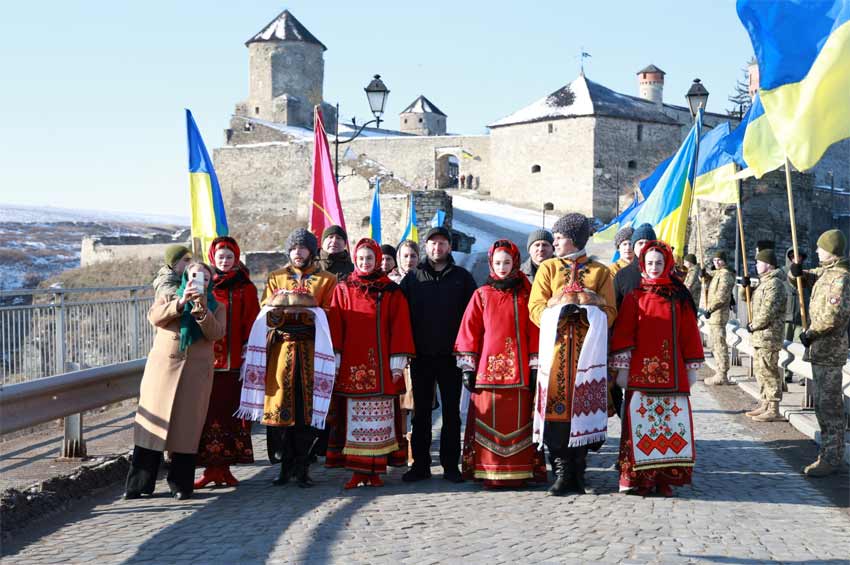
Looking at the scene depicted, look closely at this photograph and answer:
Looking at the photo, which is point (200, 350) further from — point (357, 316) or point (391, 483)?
point (391, 483)

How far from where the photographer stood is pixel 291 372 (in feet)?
23.9

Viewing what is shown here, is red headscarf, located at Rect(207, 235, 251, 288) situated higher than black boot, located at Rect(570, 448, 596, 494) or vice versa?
red headscarf, located at Rect(207, 235, 251, 288)

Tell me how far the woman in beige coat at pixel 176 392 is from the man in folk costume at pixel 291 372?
480 mm

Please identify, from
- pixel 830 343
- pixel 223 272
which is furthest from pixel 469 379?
pixel 830 343

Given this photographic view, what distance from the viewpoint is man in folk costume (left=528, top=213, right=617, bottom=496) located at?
22.6ft

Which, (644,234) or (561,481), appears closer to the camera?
(561,481)

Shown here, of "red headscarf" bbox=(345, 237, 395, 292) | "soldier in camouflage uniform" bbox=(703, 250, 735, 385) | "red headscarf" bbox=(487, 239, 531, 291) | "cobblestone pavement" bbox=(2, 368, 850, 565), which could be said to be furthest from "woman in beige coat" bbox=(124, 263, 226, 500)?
"soldier in camouflage uniform" bbox=(703, 250, 735, 385)

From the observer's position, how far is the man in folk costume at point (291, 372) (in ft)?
23.8

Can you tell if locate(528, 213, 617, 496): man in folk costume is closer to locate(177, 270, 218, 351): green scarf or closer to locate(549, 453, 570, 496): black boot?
locate(549, 453, 570, 496): black boot

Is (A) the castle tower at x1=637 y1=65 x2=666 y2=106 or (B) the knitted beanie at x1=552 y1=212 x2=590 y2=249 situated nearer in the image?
(B) the knitted beanie at x1=552 y1=212 x2=590 y2=249

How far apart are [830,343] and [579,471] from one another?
7.31 feet

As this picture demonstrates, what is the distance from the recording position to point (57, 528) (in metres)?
6.03

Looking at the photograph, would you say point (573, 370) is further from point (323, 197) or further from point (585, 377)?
point (323, 197)

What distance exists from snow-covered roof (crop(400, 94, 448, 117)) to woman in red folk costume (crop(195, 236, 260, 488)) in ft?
270
